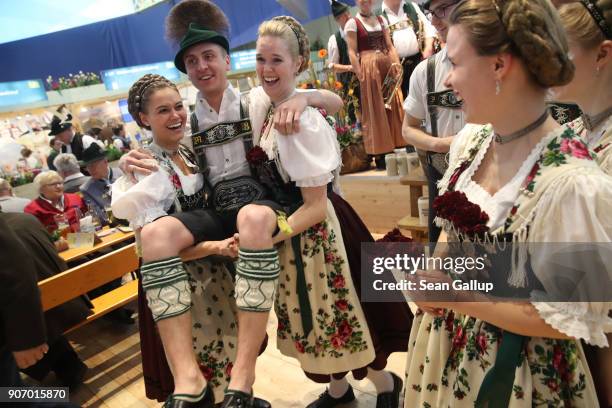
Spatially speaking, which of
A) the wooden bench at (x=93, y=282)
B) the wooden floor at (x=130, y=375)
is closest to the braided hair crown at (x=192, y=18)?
the wooden bench at (x=93, y=282)

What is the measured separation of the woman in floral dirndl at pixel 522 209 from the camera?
766 millimetres

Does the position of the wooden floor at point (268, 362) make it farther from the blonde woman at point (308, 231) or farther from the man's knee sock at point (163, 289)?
the man's knee sock at point (163, 289)

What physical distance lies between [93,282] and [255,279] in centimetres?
175

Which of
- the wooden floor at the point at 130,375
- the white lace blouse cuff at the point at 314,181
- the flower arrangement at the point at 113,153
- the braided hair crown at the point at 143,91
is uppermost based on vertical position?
the braided hair crown at the point at 143,91

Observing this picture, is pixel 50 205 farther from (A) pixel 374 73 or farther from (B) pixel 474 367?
(B) pixel 474 367

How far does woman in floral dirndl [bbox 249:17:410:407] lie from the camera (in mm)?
1400

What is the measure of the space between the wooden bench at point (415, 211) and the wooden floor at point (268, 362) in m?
0.47

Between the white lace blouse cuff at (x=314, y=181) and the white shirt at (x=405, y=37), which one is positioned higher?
the white shirt at (x=405, y=37)

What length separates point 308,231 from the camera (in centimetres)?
151

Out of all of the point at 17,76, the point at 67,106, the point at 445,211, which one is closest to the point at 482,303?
the point at 445,211

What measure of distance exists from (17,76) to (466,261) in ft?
32.0

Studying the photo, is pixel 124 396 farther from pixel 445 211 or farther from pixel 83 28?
pixel 83 28

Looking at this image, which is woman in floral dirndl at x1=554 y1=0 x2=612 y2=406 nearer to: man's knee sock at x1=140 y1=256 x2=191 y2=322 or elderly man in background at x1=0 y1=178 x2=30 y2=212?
man's knee sock at x1=140 y1=256 x2=191 y2=322

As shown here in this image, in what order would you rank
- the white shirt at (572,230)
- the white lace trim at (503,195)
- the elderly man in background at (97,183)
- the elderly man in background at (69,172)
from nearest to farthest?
the white shirt at (572,230) → the white lace trim at (503,195) → the elderly man in background at (97,183) → the elderly man in background at (69,172)
